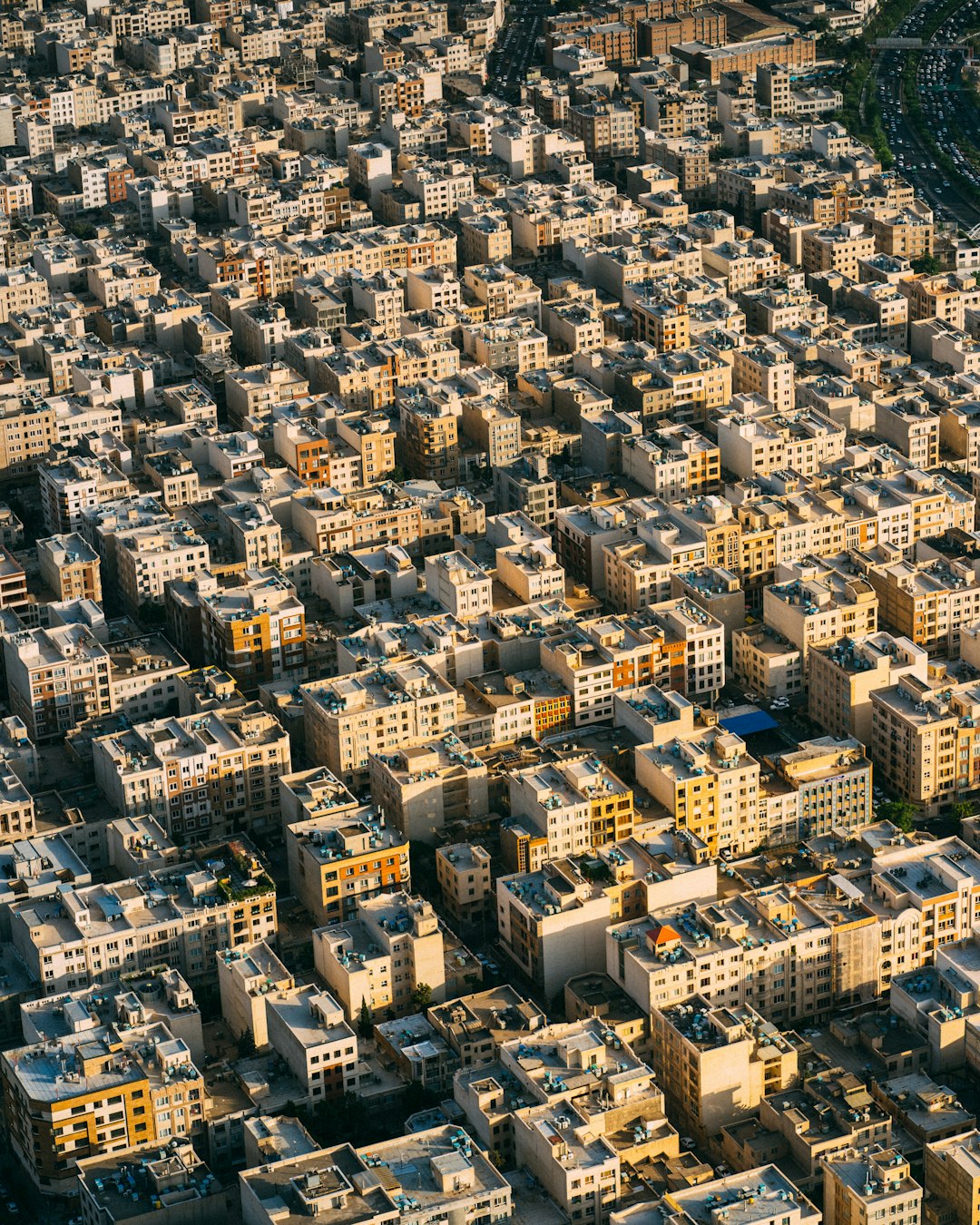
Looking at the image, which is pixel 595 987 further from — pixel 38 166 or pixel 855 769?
pixel 38 166

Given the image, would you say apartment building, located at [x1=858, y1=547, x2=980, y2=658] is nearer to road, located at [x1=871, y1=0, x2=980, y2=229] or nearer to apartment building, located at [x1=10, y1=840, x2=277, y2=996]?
apartment building, located at [x1=10, y1=840, x2=277, y2=996]

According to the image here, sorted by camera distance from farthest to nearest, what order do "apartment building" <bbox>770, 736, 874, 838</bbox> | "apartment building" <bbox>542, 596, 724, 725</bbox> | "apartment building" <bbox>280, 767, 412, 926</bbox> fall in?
"apartment building" <bbox>542, 596, 724, 725</bbox> → "apartment building" <bbox>770, 736, 874, 838</bbox> → "apartment building" <bbox>280, 767, 412, 926</bbox>

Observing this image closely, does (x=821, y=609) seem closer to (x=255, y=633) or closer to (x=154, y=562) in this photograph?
(x=255, y=633)

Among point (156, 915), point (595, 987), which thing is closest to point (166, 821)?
point (156, 915)

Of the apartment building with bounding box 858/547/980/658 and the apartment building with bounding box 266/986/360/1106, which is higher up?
the apartment building with bounding box 858/547/980/658

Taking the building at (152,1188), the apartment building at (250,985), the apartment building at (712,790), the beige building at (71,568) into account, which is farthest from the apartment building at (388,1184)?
the beige building at (71,568)

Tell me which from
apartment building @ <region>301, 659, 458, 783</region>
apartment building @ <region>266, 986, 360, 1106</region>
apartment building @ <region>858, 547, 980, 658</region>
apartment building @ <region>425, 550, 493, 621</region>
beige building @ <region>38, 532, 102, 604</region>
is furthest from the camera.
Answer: beige building @ <region>38, 532, 102, 604</region>

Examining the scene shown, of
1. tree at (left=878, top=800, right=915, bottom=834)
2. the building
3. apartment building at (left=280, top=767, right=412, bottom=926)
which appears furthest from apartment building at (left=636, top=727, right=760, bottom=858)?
the building

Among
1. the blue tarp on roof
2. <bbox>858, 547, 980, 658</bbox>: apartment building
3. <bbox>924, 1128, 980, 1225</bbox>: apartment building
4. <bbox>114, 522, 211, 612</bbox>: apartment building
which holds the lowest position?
<bbox>924, 1128, 980, 1225</bbox>: apartment building
